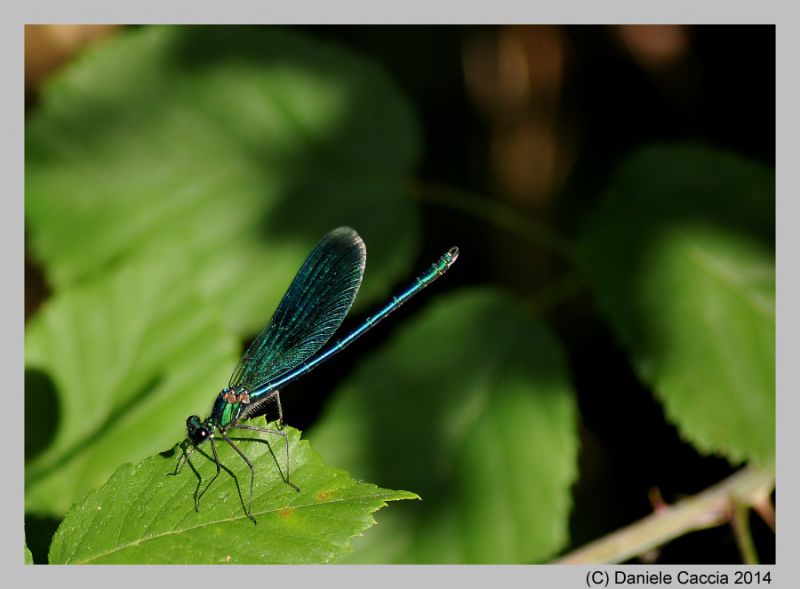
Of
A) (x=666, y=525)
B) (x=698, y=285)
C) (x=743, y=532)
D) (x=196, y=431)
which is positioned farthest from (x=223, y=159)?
(x=743, y=532)

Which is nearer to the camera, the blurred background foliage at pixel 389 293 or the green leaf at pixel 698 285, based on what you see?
the blurred background foliage at pixel 389 293

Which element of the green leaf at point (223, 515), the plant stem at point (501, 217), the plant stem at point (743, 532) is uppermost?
the plant stem at point (501, 217)

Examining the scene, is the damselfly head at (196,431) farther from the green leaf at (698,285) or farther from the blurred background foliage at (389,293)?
the green leaf at (698,285)

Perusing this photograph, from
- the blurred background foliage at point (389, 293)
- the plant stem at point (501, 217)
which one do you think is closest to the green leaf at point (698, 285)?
the blurred background foliage at point (389, 293)

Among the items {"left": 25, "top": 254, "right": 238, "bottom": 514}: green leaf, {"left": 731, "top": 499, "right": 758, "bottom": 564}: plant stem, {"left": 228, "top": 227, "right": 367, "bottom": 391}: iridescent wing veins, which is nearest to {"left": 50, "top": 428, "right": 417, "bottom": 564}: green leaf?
{"left": 25, "top": 254, "right": 238, "bottom": 514}: green leaf

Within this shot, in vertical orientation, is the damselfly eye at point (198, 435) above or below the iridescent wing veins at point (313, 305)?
below

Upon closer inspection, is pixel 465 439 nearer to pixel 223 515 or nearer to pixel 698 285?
pixel 698 285
